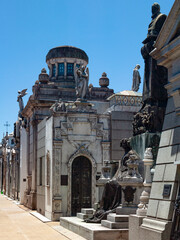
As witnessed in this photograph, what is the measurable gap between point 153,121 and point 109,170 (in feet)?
12.8

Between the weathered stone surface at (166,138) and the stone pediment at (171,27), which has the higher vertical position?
the stone pediment at (171,27)

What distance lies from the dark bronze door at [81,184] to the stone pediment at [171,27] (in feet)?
40.9

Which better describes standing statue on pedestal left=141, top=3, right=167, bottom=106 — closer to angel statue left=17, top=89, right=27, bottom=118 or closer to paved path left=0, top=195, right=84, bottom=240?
paved path left=0, top=195, right=84, bottom=240

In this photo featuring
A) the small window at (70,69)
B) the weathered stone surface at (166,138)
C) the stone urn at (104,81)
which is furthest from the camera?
the small window at (70,69)

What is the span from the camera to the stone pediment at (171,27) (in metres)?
8.48

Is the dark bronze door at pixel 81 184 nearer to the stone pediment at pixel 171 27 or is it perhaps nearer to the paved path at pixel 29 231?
the paved path at pixel 29 231

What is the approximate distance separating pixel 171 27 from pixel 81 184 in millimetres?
13007

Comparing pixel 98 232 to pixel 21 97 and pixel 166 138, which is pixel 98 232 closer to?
pixel 166 138

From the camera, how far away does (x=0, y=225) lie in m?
18.8

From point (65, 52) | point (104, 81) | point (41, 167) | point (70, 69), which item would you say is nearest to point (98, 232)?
point (41, 167)

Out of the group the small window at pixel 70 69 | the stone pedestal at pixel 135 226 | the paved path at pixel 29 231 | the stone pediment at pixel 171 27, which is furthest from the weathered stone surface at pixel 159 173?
the small window at pixel 70 69

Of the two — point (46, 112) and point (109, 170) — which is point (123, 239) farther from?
point (46, 112)

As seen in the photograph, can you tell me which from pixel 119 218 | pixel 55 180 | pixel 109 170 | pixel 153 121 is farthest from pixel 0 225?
pixel 153 121

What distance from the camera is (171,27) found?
343 inches
